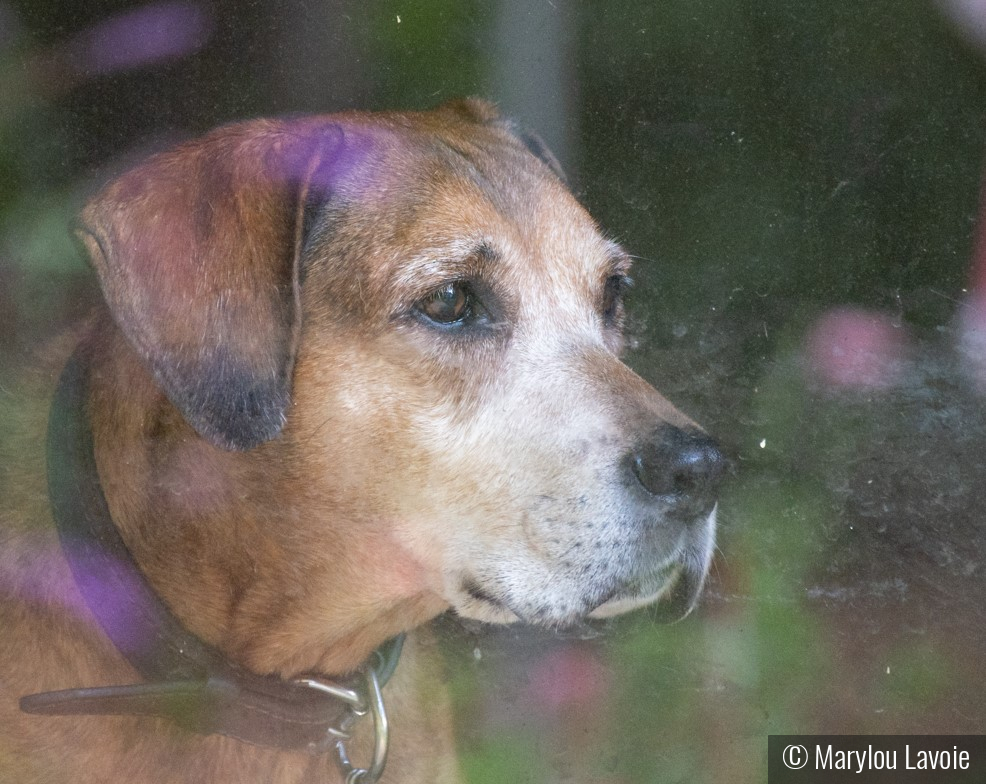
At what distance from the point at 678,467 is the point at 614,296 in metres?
0.93

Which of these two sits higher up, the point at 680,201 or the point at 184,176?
the point at 184,176

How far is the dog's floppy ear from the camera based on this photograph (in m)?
2.13

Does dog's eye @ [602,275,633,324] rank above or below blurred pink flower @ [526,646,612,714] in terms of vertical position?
above

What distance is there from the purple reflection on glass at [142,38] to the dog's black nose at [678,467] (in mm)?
2412

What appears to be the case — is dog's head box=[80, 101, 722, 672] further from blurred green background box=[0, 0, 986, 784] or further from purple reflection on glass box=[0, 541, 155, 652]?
blurred green background box=[0, 0, 986, 784]

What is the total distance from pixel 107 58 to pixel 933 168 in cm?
273

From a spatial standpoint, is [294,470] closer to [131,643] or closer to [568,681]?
[131,643]

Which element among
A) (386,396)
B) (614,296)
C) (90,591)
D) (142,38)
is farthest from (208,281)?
(142,38)

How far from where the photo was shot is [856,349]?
3363mm

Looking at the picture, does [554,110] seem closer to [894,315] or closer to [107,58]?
[894,315]

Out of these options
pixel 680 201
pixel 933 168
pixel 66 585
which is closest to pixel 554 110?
pixel 680 201

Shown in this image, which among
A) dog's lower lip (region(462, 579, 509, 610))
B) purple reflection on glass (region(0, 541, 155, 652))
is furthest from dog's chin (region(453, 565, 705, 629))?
purple reflection on glass (region(0, 541, 155, 652))

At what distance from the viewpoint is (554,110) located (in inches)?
141

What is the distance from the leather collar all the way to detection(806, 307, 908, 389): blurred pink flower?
79.4 inches
